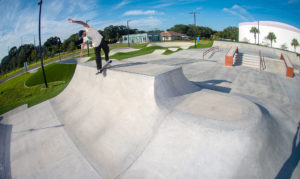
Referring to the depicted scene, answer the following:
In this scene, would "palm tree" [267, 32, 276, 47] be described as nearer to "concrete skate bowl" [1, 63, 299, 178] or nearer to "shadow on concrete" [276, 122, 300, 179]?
"concrete skate bowl" [1, 63, 299, 178]

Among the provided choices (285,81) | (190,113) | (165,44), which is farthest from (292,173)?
(165,44)

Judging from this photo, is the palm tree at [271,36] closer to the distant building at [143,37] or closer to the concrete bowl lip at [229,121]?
the distant building at [143,37]

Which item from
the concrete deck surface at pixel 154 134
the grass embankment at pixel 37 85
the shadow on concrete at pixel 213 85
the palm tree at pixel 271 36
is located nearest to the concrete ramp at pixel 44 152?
the concrete deck surface at pixel 154 134

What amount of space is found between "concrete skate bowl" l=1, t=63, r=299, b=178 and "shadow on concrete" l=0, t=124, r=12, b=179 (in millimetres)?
176

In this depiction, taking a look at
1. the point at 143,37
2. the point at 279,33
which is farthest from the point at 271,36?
the point at 143,37

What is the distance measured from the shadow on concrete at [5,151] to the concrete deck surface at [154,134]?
0.51 ft

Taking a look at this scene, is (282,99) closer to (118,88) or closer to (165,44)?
(118,88)

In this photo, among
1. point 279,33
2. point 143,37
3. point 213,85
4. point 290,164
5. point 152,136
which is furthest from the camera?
point 143,37

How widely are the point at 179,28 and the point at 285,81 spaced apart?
105 meters

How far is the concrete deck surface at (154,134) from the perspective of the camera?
3.86 m

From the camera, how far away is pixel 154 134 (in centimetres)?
469

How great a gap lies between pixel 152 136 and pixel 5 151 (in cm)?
536

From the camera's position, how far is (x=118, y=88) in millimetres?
6699

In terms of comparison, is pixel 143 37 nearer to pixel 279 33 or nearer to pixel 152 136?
pixel 279 33
